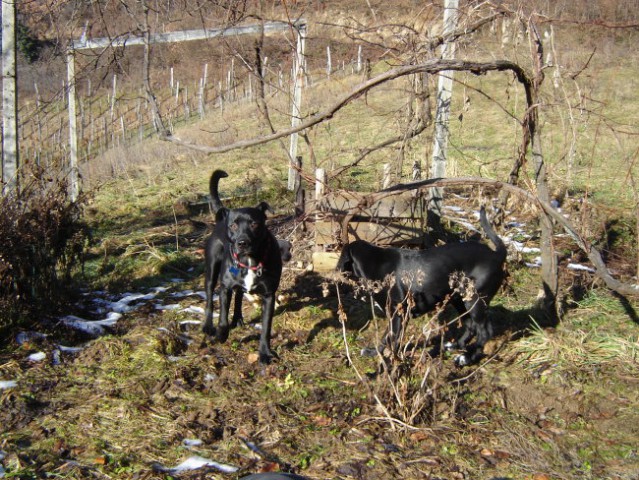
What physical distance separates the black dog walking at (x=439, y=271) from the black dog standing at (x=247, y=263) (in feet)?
2.02

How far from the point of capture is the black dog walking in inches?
197

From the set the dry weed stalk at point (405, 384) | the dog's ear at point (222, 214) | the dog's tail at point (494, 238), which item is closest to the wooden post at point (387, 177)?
the dog's tail at point (494, 238)

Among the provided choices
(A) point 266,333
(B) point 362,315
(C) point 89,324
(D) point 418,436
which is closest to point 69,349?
(C) point 89,324

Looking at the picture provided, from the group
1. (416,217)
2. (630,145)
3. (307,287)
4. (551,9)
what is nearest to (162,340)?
(307,287)

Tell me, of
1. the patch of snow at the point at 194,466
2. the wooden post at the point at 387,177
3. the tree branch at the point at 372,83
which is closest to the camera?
the patch of snow at the point at 194,466

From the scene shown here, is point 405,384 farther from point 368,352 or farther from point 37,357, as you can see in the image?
point 37,357

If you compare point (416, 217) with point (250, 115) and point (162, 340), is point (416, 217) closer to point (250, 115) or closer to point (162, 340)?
point (162, 340)

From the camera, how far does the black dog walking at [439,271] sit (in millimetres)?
5016

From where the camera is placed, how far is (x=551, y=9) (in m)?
7.21

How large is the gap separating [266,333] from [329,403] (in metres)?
0.95

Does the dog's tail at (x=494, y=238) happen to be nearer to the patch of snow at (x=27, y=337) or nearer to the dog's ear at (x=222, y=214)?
the dog's ear at (x=222, y=214)

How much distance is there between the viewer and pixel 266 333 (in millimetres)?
5164

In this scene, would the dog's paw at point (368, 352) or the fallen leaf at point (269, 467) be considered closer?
the fallen leaf at point (269, 467)

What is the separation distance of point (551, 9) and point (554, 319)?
12.5 ft
